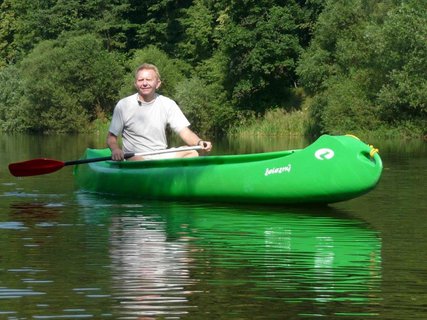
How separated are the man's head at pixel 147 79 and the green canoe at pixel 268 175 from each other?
0.77 metres

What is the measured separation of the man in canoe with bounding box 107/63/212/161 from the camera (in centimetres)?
1293

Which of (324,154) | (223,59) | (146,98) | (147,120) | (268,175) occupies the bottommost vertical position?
(268,175)

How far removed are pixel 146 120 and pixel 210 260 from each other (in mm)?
5014

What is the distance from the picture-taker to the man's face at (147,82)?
41.9 feet

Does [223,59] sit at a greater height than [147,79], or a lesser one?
greater

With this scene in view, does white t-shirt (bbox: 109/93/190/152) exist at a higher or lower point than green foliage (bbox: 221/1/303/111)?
lower

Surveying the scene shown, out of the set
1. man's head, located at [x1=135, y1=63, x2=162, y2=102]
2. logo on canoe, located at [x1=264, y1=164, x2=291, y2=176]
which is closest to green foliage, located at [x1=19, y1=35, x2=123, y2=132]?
man's head, located at [x1=135, y1=63, x2=162, y2=102]

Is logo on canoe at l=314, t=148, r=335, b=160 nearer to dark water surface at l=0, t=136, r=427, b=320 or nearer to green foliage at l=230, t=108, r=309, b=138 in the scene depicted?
dark water surface at l=0, t=136, r=427, b=320

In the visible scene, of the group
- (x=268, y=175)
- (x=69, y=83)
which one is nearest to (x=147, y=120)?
(x=268, y=175)

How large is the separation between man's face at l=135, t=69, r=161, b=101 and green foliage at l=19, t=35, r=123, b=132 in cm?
4590

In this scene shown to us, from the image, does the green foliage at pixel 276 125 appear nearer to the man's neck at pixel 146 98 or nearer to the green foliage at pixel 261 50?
the green foliage at pixel 261 50

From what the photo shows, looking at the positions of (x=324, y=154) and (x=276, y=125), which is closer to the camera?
(x=324, y=154)

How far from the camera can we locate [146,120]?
43.4 ft

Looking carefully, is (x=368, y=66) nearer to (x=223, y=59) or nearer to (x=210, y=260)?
(x=223, y=59)
